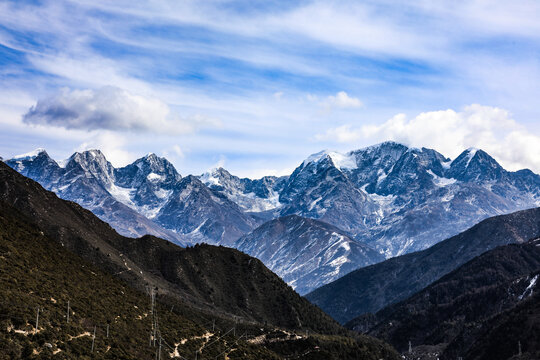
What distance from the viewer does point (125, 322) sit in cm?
15350

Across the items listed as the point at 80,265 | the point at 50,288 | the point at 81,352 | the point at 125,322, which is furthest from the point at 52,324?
the point at 80,265

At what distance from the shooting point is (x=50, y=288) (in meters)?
143

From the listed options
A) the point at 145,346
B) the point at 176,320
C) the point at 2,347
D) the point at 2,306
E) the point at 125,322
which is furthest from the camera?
the point at 176,320

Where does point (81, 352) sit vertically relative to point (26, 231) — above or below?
below

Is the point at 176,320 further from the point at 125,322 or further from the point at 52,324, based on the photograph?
the point at 52,324

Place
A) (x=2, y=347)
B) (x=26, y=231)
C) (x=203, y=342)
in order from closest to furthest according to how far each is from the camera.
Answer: (x=2, y=347), (x=203, y=342), (x=26, y=231)

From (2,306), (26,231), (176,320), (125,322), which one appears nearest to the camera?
(2,306)

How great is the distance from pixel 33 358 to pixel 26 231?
106 meters

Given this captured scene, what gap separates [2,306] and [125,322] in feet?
148

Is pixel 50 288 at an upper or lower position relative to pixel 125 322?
upper

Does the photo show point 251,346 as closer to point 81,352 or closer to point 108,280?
point 108,280

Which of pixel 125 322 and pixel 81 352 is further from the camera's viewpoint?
pixel 125 322

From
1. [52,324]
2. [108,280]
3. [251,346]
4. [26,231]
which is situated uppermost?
[26,231]

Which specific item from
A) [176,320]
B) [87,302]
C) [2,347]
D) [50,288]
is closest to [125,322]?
[87,302]
